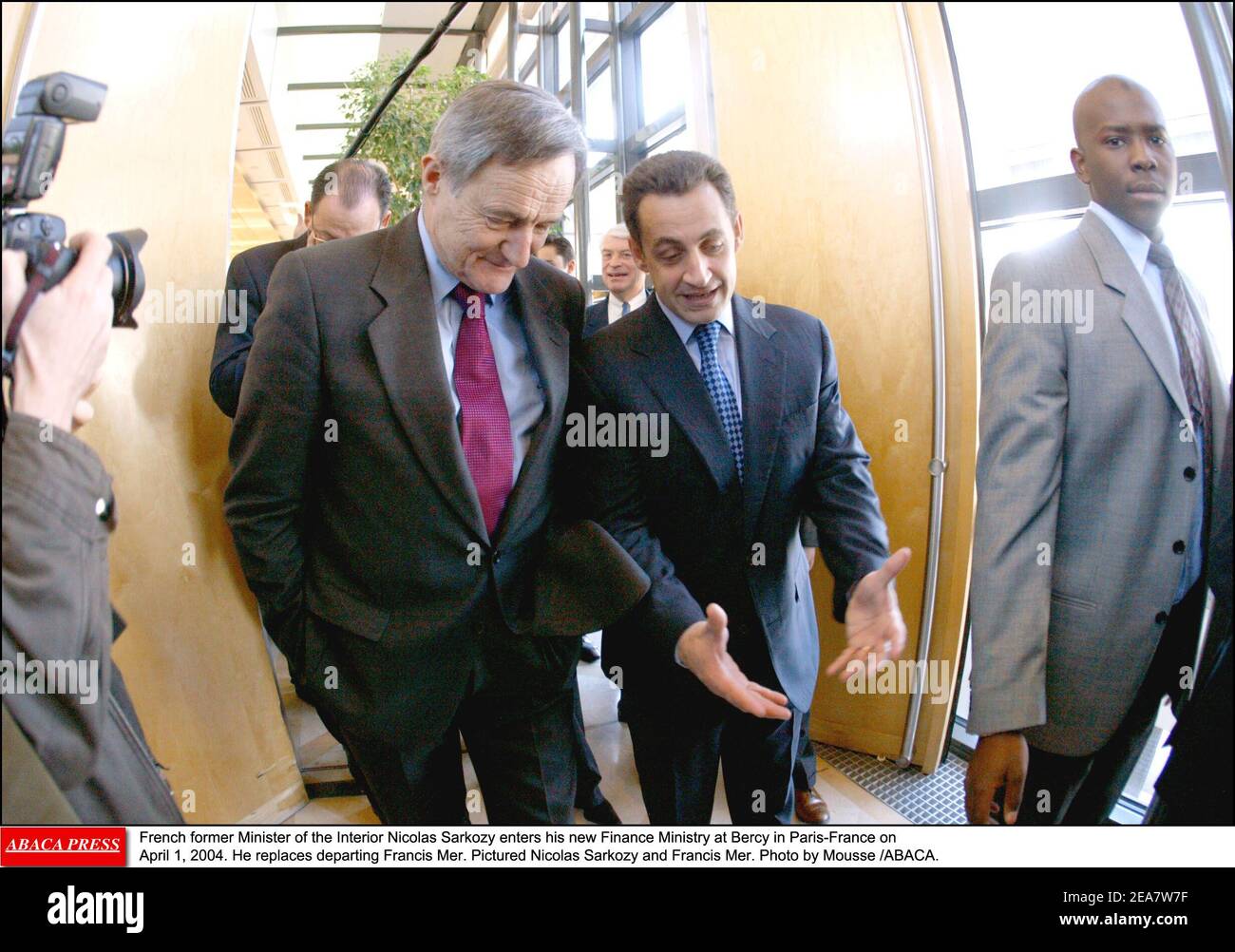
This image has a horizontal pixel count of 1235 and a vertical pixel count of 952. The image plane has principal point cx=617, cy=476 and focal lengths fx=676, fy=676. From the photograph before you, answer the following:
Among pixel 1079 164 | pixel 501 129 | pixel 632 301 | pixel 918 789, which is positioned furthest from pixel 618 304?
pixel 918 789

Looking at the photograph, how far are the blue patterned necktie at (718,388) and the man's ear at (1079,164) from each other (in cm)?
47

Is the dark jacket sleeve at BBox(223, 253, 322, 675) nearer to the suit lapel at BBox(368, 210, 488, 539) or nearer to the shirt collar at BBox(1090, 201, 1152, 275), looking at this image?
the suit lapel at BBox(368, 210, 488, 539)

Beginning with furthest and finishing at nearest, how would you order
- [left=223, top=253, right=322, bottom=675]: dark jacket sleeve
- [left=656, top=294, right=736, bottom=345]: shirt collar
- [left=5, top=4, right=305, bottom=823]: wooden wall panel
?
1. [left=656, top=294, right=736, bottom=345]: shirt collar
2. [left=223, top=253, right=322, bottom=675]: dark jacket sleeve
3. [left=5, top=4, right=305, bottom=823]: wooden wall panel

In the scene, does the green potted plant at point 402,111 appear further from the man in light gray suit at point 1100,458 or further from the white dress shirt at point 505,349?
the man in light gray suit at point 1100,458

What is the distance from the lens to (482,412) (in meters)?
0.93

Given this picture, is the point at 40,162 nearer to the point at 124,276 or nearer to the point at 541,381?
the point at 124,276

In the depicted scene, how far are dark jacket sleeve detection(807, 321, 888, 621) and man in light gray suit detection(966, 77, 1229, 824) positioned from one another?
0.15 metres

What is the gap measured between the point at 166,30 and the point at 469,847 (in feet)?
3.72

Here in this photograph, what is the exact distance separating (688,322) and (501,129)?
1.16 feet

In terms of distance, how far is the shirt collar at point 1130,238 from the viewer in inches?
32.4

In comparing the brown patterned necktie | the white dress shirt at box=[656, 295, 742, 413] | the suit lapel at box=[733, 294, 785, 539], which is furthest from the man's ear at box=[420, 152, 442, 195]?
the brown patterned necktie

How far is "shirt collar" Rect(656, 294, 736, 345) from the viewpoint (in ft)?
3.15

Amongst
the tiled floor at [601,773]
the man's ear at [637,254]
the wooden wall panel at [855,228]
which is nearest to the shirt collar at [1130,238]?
the wooden wall panel at [855,228]

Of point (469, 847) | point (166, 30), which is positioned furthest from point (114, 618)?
point (166, 30)
